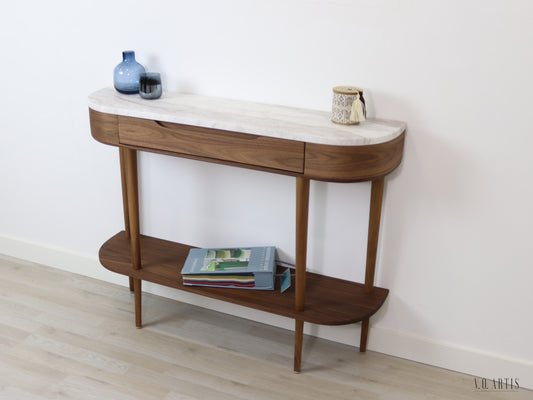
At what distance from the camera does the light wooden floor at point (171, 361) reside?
6.65ft

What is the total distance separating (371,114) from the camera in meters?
1.95

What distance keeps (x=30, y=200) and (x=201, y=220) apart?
0.90 meters

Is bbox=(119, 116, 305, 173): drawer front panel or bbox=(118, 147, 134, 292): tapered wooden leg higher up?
bbox=(119, 116, 305, 173): drawer front panel

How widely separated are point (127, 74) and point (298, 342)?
1.11m

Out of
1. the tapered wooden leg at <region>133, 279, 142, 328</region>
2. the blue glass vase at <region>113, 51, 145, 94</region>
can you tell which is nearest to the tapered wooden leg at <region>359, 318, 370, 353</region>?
the tapered wooden leg at <region>133, 279, 142, 328</region>

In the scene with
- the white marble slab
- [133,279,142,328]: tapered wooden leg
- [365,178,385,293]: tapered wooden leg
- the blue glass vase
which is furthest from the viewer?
[133,279,142,328]: tapered wooden leg

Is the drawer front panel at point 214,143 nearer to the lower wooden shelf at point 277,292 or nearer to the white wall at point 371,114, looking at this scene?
the white wall at point 371,114

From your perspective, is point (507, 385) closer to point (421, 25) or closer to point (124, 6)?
point (421, 25)

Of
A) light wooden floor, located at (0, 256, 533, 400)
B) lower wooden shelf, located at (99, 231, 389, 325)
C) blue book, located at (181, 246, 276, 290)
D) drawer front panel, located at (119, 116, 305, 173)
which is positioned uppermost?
drawer front panel, located at (119, 116, 305, 173)

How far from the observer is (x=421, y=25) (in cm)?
179

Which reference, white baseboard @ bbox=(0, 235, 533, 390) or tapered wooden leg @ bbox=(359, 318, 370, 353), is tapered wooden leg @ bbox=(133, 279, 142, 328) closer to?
white baseboard @ bbox=(0, 235, 533, 390)

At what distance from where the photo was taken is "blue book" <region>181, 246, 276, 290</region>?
211 cm

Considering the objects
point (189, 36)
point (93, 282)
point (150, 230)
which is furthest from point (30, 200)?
point (189, 36)

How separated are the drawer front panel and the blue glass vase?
190 mm
